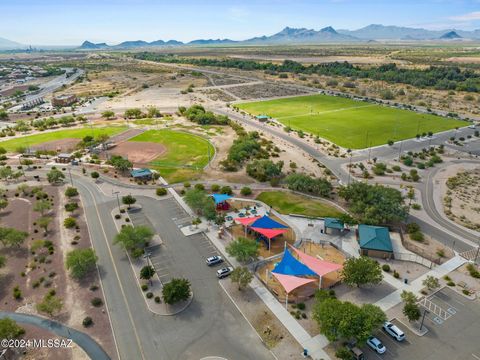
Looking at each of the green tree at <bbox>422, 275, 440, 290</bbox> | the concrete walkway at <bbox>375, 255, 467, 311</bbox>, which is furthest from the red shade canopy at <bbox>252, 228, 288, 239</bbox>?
the green tree at <bbox>422, 275, 440, 290</bbox>

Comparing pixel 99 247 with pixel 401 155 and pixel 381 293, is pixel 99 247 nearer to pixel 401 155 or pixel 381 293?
pixel 381 293

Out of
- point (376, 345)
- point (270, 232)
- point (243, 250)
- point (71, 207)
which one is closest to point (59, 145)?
point (71, 207)

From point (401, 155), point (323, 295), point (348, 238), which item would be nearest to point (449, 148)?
point (401, 155)

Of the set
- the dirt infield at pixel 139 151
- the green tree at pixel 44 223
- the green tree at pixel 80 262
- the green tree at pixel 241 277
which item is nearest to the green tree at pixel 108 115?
the dirt infield at pixel 139 151

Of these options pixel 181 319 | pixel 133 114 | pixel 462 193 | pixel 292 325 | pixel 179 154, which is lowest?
pixel 462 193

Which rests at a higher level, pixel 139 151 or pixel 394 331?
pixel 139 151

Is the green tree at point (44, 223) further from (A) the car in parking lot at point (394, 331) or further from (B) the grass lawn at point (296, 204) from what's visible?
(A) the car in parking lot at point (394, 331)

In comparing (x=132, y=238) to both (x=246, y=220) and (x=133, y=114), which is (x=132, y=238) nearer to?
(x=246, y=220)
